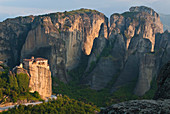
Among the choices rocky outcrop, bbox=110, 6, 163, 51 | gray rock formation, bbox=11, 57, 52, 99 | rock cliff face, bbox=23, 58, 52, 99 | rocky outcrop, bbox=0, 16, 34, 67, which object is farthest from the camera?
rocky outcrop, bbox=110, 6, 163, 51

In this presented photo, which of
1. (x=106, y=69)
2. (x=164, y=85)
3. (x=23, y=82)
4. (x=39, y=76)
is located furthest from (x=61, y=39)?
(x=164, y=85)

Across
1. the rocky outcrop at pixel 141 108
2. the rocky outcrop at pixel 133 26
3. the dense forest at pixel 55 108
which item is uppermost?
the rocky outcrop at pixel 133 26

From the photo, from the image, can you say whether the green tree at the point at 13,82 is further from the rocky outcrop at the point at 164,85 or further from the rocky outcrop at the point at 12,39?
the rocky outcrop at the point at 164,85

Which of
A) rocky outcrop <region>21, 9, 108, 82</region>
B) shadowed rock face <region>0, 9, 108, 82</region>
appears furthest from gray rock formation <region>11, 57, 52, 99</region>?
shadowed rock face <region>0, 9, 108, 82</region>

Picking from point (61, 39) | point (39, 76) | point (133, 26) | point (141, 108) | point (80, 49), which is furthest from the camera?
point (133, 26)

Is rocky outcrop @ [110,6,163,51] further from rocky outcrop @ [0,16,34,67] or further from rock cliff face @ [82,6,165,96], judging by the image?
rocky outcrop @ [0,16,34,67]

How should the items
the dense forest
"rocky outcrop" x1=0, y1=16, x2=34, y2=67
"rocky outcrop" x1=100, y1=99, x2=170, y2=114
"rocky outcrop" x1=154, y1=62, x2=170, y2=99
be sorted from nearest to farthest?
"rocky outcrop" x1=100, y1=99, x2=170, y2=114, "rocky outcrop" x1=154, y1=62, x2=170, y2=99, the dense forest, "rocky outcrop" x1=0, y1=16, x2=34, y2=67

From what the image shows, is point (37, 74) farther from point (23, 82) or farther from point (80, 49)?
point (80, 49)

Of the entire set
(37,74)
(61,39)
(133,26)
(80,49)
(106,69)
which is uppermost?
(133,26)

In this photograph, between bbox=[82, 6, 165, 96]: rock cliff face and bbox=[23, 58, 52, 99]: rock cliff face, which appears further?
bbox=[82, 6, 165, 96]: rock cliff face

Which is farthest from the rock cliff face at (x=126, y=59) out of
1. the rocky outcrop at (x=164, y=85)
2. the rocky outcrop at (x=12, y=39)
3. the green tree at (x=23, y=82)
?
the rocky outcrop at (x=164, y=85)

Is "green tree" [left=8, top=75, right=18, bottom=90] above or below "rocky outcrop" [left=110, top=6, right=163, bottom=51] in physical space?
below

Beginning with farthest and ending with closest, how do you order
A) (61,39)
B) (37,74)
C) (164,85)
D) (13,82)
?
(61,39) → (37,74) → (13,82) → (164,85)

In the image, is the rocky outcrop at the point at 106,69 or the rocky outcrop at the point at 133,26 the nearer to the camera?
the rocky outcrop at the point at 106,69
